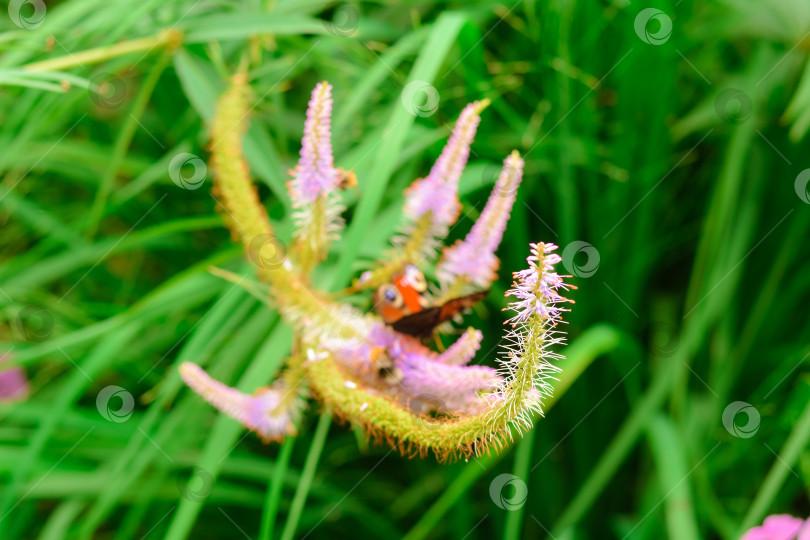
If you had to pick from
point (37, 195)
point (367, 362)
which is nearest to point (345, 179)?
point (367, 362)

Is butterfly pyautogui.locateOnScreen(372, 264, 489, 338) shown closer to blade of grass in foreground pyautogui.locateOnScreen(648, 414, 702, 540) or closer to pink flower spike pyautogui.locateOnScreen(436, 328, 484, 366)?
pink flower spike pyautogui.locateOnScreen(436, 328, 484, 366)

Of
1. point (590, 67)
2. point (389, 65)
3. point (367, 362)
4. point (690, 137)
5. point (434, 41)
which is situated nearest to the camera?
point (367, 362)

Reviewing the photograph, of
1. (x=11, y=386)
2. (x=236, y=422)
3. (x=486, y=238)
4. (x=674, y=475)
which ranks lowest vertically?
(x=11, y=386)

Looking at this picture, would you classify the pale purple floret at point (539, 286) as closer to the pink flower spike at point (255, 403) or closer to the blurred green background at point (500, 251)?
the pink flower spike at point (255, 403)

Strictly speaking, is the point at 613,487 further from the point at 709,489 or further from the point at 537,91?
the point at 537,91

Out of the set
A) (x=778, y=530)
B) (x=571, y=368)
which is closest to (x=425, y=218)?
(x=571, y=368)

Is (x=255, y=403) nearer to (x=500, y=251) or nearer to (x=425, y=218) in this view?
(x=425, y=218)

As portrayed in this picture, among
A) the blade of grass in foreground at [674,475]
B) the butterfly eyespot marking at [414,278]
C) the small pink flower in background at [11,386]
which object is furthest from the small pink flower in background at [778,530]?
the small pink flower in background at [11,386]
